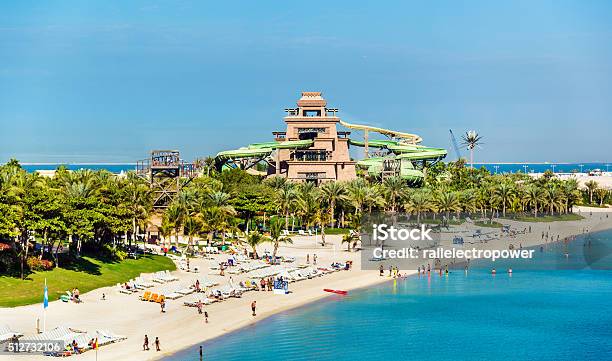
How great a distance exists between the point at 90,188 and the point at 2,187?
11.5 m

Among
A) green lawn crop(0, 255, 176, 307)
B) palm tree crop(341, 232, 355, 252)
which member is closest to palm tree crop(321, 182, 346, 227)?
palm tree crop(341, 232, 355, 252)

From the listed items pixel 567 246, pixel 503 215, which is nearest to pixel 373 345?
pixel 567 246

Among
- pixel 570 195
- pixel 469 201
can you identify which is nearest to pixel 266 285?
pixel 469 201

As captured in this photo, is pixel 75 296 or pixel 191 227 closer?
pixel 75 296

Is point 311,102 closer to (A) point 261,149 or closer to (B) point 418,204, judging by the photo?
(A) point 261,149

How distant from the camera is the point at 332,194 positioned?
108 m

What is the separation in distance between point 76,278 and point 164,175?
140 ft

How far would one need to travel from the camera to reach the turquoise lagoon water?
49312mm

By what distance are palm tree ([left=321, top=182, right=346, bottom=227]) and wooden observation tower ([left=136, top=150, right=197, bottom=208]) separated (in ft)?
65.2

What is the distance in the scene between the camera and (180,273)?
236 ft

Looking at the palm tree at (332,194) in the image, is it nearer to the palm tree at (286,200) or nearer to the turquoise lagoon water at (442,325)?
the palm tree at (286,200)

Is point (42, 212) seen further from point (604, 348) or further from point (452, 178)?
point (452, 178)

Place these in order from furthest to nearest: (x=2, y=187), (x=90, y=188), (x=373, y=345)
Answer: (x=90, y=188), (x=2, y=187), (x=373, y=345)

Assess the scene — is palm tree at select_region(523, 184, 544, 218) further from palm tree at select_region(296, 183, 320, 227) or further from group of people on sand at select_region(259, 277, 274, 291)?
group of people on sand at select_region(259, 277, 274, 291)
